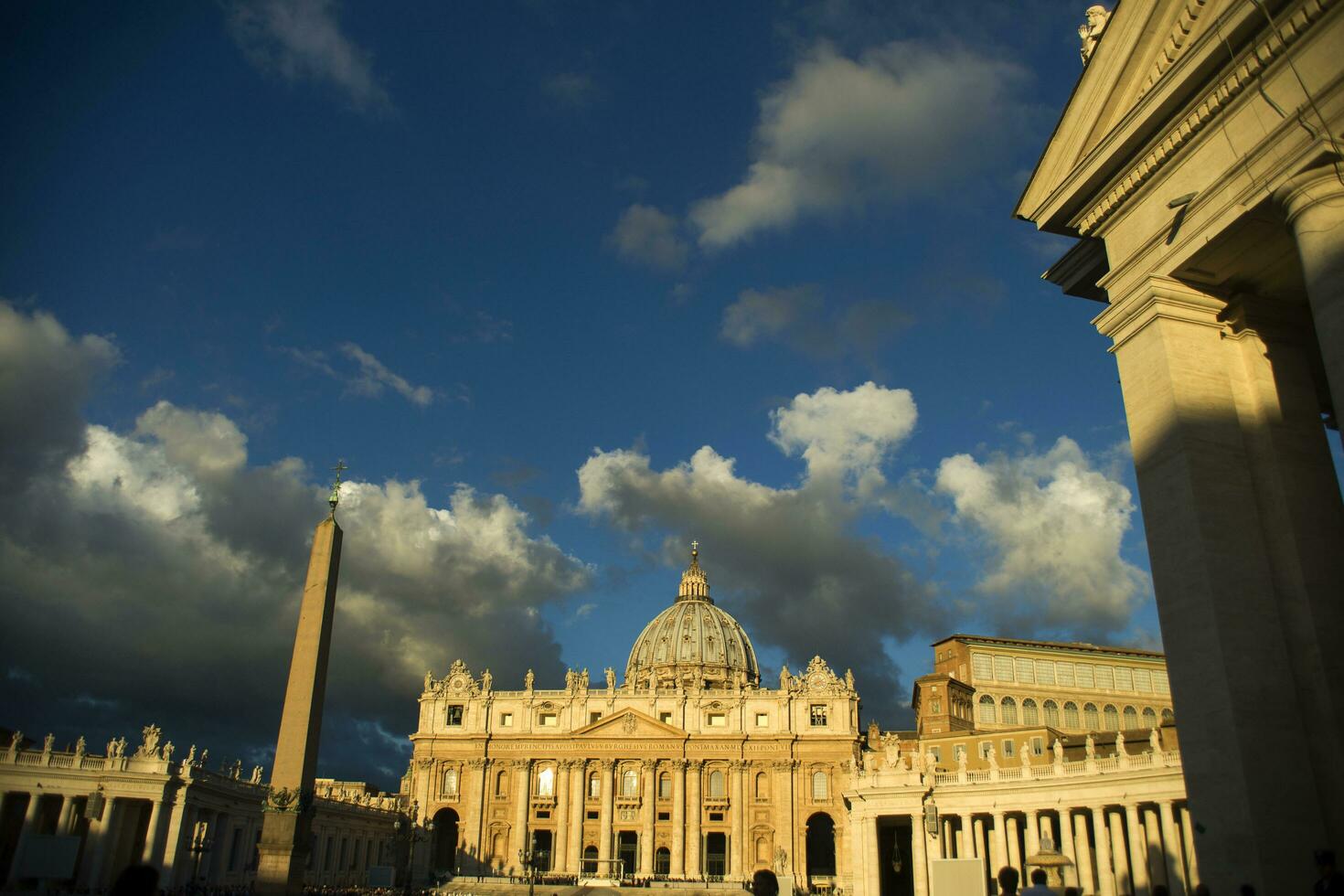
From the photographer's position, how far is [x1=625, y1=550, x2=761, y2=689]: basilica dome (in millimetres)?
132750

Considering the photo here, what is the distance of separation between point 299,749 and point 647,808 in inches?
2682

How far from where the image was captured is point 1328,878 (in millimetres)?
10055

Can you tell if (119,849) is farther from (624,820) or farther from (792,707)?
(792,707)

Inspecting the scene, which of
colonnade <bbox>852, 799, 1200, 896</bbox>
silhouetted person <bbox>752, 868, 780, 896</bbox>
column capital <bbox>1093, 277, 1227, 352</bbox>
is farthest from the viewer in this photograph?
colonnade <bbox>852, 799, 1200, 896</bbox>

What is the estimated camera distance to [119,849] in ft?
172

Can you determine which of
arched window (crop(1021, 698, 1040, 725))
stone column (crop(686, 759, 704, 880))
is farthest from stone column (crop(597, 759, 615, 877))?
arched window (crop(1021, 698, 1040, 725))

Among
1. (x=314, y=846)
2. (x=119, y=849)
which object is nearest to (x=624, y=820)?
(x=314, y=846)

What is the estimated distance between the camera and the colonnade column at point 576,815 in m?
85.9

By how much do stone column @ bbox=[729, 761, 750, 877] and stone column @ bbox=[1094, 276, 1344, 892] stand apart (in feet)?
254

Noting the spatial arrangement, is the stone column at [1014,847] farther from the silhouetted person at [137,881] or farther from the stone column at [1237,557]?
the silhouetted person at [137,881]

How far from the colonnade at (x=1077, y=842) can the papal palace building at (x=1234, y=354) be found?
2252 centimetres

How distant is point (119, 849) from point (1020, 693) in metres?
63.7

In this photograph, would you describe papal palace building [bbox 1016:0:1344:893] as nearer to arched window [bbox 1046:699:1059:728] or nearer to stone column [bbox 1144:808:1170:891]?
stone column [bbox 1144:808:1170:891]

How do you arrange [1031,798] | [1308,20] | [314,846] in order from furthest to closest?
[314,846]
[1031,798]
[1308,20]
